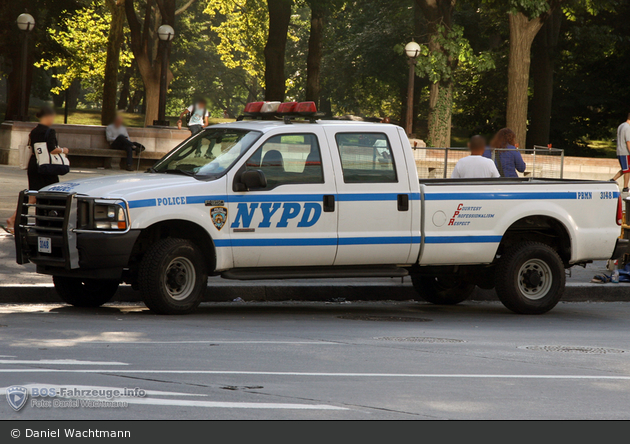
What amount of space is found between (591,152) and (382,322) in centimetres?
3655

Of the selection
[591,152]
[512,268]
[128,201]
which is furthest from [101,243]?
[591,152]

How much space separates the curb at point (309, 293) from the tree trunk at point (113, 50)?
107ft

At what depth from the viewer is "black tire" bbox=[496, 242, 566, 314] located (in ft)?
36.1

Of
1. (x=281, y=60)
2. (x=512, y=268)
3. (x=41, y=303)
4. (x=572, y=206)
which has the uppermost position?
(x=281, y=60)

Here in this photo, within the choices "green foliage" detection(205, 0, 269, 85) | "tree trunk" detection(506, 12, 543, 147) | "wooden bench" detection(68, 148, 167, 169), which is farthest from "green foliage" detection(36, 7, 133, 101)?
"tree trunk" detection(506, 12, 543, 147)

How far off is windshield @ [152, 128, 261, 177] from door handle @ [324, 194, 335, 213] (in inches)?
37.9

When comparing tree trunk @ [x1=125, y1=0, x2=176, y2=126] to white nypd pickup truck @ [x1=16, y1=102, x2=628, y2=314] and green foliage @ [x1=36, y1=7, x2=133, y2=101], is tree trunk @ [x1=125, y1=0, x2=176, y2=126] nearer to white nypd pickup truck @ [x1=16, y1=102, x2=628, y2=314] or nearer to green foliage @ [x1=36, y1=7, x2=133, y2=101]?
green foliage @ [x1=36, y1=7, x2=133, y2=101]

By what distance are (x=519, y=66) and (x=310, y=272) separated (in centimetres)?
2198

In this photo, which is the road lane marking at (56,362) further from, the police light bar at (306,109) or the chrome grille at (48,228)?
the police light bar at (306,109)

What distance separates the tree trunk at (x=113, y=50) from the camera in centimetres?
4388

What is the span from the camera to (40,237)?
995 cm

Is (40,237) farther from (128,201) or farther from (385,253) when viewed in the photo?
(385,253)

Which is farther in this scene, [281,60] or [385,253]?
[281,60]
